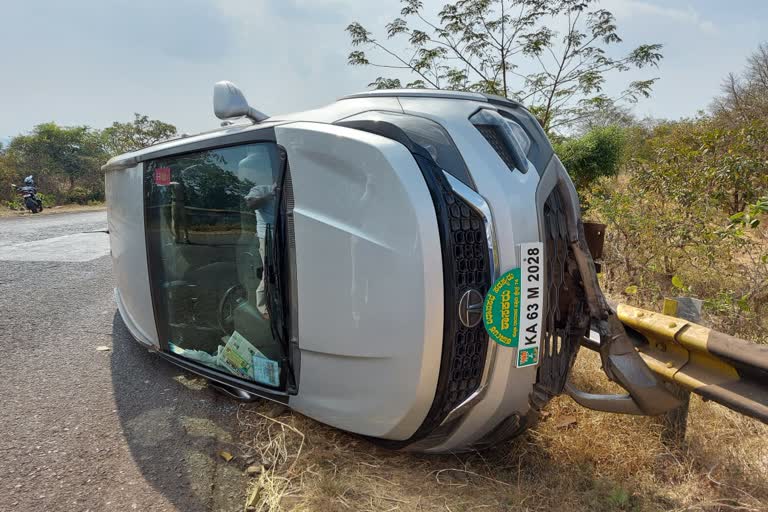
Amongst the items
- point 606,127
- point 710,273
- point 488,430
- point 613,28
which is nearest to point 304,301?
point 488,430

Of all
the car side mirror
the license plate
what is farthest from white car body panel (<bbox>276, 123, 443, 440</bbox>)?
the car side mirror

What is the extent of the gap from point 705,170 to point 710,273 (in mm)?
1053

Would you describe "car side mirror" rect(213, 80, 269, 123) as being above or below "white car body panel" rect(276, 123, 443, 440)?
above

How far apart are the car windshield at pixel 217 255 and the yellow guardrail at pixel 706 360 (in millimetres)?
1717

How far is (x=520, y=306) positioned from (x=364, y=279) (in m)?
0.61

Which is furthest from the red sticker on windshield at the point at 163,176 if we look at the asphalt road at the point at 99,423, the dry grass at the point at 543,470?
the dry grass at the point at 543,470

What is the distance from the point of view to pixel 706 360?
176 cm

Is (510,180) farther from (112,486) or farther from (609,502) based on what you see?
(112,486)

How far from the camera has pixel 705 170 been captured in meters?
4.22

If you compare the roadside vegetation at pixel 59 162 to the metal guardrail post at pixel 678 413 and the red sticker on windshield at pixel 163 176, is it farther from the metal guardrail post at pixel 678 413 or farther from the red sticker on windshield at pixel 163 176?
the metal guardrail post at pixel 678 413

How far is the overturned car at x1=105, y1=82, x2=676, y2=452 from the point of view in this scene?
1.62 metres

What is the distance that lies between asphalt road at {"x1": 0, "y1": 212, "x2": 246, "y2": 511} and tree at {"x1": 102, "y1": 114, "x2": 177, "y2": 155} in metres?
26.7

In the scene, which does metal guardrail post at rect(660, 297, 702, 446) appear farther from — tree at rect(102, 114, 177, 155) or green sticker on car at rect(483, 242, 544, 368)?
tree at rect(102, 114, 177, 155)

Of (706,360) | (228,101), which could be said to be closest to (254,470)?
(228,101)
